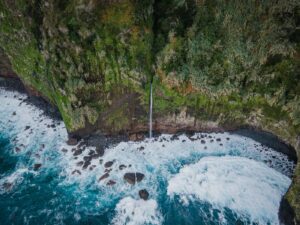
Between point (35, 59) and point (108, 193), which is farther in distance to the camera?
point (35, 59)

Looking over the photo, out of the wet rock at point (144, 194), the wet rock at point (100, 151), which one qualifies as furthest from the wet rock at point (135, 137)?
the wet rock at point (144, 194)

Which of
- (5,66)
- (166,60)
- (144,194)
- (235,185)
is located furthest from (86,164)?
(5,66)

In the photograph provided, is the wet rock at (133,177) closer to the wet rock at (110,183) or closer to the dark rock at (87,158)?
the wet rock at (110,183)

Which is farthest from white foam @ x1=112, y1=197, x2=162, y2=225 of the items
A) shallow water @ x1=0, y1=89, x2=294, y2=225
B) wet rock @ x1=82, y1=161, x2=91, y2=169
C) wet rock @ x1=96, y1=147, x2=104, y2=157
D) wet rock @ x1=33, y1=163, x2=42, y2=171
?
wet rock @ x1=33, y1=163, x2=42, y2=171

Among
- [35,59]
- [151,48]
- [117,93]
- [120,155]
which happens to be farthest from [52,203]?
[151,48]

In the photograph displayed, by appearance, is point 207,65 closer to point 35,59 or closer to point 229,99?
point 229,99

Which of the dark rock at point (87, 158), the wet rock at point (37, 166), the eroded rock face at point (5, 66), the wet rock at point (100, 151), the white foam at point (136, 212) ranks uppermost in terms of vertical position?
the eroded rock face at point (5, 66)

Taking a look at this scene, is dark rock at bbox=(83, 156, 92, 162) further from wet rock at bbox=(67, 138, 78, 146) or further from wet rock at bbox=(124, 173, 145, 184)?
wet rock at bbox=(124, 173, 145, 184)
